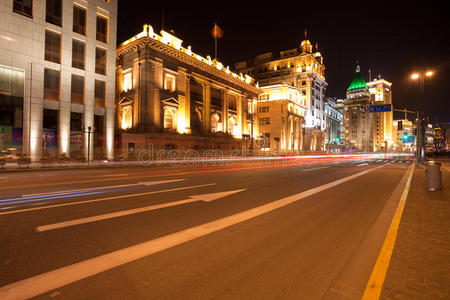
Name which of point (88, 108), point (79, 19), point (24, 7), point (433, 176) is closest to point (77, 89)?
point (88, 108)

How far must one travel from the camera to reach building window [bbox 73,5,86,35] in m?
27.7

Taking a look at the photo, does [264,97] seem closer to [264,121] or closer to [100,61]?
[264,121]

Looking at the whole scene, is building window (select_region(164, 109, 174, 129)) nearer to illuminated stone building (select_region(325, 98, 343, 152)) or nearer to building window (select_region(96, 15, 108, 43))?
building window (select_region(96, 15, 108, 43))

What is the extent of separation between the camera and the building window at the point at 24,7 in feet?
75.7

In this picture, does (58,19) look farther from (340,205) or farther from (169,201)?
(340,205)

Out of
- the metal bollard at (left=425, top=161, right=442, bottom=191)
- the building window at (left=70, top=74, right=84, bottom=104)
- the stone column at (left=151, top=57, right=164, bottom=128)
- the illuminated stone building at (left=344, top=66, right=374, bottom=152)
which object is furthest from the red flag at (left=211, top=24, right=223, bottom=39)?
the illuminated stone building at (left=344, top=66, right=374, bottom=152)

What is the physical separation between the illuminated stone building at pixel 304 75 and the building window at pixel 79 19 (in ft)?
209

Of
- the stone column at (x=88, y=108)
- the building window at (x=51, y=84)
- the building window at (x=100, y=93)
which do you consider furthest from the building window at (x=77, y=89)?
the building window at (x=100, y=93)

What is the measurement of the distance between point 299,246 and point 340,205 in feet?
13.1

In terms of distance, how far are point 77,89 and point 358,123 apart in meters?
149

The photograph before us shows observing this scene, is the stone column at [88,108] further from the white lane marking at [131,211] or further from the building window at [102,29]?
the white lane marking at [131,211]

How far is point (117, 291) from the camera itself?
2.73m

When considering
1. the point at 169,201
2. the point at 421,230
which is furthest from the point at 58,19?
the point at 421,230

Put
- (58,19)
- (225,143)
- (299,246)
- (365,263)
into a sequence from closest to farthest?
1. (365,263)
2. (299,246)
3. (58,19)
4. (225,143)
